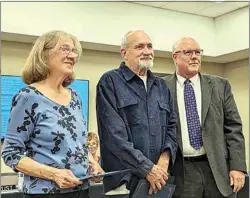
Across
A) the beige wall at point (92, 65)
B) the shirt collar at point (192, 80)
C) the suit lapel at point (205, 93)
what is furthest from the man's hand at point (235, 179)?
the beige wall at point (92, 65)

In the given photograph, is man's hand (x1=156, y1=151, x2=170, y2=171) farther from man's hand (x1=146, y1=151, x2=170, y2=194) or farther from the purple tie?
the purple tie

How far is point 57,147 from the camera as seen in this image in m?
1.50

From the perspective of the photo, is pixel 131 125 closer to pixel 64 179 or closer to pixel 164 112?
pixel 164 112

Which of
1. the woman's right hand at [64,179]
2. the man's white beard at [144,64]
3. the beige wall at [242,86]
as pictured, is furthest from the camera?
the beige wall at [242,86]

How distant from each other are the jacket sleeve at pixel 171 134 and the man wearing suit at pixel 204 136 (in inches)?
4.5

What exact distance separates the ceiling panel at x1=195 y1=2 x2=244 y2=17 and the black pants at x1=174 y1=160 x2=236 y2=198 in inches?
134

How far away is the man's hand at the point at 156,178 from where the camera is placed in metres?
1.81

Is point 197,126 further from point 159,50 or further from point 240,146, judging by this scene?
point 159,50

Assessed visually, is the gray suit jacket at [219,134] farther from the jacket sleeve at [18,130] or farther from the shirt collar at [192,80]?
the jacket sleeve at [18,130]

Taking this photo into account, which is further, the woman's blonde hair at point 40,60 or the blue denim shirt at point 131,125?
the blue denim shirt at point 131,125

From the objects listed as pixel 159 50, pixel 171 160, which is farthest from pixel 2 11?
pixel 171 160

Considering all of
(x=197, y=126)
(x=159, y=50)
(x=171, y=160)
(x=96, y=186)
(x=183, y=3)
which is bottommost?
(x=96, y=186)

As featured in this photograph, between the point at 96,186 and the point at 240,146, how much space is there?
35.7 inches

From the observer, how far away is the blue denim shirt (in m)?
1.85
